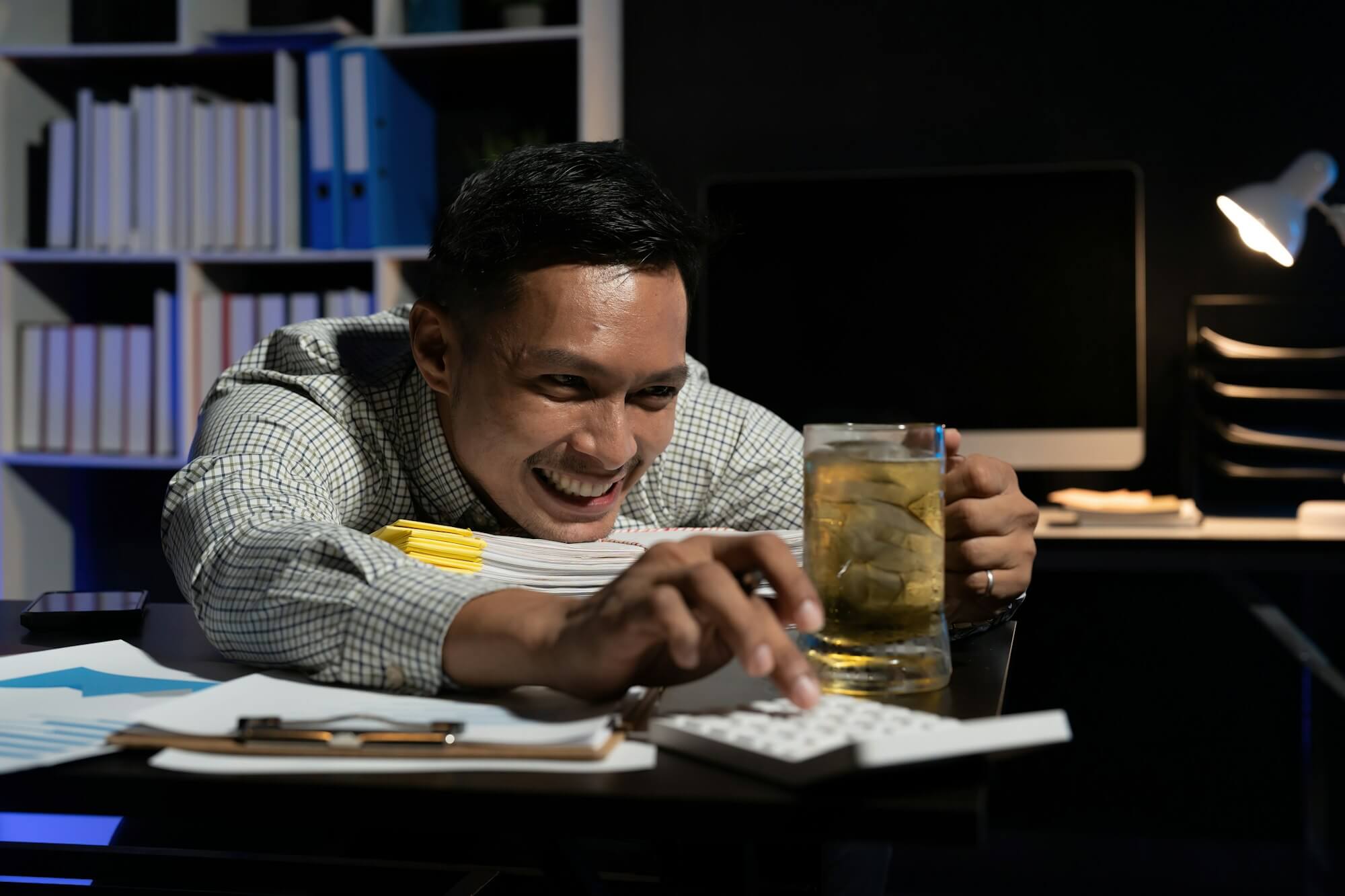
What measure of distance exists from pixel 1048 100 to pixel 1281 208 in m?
0.84

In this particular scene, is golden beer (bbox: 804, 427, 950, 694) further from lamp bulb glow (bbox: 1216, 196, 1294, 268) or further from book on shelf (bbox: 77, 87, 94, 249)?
book on shelf (bbox: 77, 87, 94, 249)

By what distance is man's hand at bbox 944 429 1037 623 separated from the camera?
0.91m

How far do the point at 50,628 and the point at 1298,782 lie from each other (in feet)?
9.06

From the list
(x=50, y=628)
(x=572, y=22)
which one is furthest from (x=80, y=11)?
(x=50, y=628)

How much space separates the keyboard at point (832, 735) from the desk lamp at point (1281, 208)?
5.82 ft

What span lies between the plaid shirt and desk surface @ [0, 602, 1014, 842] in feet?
0.51

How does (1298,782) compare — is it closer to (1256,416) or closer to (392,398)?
(1256,416)

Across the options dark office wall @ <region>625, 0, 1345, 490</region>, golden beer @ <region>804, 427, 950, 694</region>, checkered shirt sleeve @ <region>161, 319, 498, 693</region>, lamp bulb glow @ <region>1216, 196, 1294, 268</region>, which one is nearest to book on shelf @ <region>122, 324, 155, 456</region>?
dark office wall @ <region>625, 0, 1345, 490</region>

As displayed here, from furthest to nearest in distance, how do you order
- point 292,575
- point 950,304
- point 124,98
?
point 124,98 < point 950,304 < point 292,575

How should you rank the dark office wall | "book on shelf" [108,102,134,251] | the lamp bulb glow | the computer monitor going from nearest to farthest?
the lamp bulb glow < the computer monitor < the dark office wall < "book on shelf" [108,102,134,251]

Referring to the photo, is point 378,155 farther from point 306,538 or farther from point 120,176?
point 306,538

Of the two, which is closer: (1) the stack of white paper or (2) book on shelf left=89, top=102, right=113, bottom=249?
(1) the stack of white paper

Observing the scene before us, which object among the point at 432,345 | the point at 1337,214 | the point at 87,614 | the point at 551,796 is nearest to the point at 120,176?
the point at 432,345

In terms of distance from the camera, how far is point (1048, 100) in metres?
2.88
